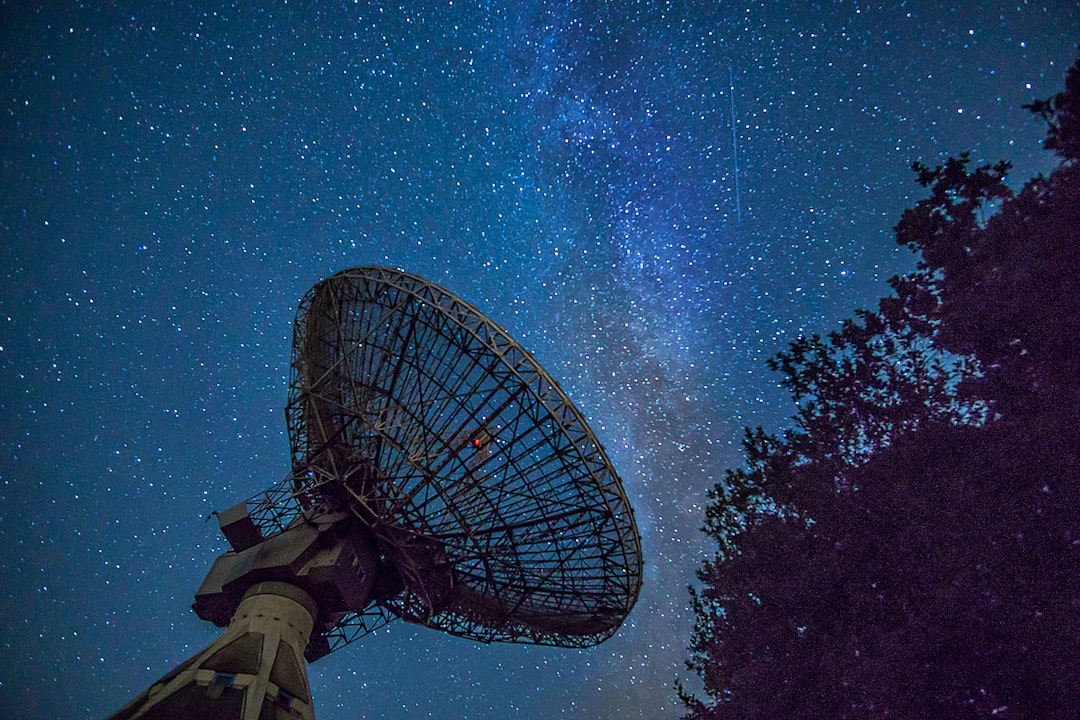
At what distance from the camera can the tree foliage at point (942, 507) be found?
1048cm

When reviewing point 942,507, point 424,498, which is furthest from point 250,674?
point 942,507

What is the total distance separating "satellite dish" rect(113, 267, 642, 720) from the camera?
1161cm

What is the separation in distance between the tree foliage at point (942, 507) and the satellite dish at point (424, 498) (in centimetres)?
409

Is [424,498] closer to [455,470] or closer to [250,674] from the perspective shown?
[455,470]

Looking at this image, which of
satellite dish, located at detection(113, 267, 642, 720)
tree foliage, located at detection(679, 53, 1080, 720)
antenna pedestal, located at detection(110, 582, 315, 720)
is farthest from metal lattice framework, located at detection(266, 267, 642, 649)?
tree foliage, located at detection(679, 53, 1080, 720)

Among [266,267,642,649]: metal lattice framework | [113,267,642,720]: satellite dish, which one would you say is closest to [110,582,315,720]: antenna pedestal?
[113,267,642,720]: satellite dish

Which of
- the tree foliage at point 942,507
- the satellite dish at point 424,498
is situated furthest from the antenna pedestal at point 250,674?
the tree foliage at point 942,507

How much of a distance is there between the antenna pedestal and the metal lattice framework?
2.21 meters

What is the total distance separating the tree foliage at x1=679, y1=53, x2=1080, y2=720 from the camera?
34.4 ft

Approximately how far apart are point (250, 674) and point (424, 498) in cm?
428

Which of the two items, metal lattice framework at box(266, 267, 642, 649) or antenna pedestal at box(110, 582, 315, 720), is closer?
→ antenna pedestal at box(110, 582, 315, 720)

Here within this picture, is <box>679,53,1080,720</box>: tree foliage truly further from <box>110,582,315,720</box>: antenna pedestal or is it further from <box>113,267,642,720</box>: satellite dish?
<box>110,582,315,720</box>: antenna pedestal

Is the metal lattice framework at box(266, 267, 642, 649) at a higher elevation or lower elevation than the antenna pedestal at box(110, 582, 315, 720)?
higher

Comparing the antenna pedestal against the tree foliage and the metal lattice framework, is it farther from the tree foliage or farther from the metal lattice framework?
the tree foliage
